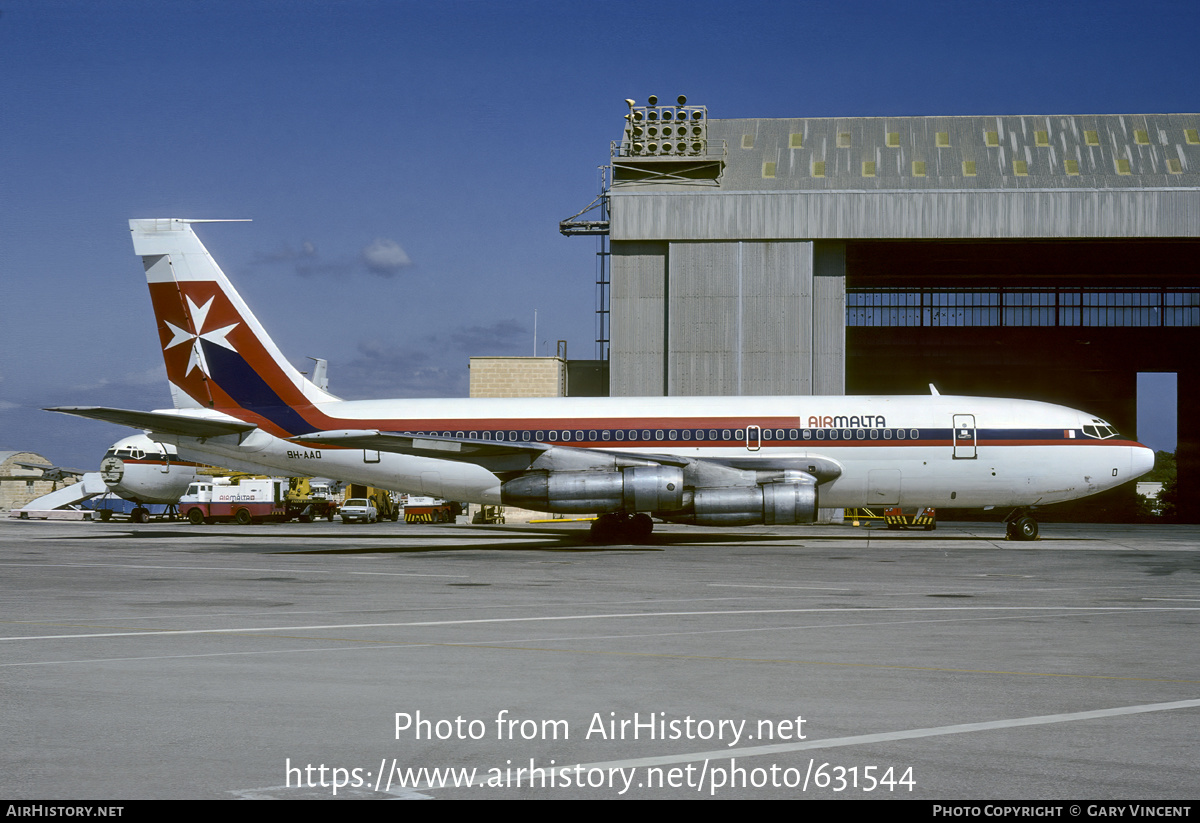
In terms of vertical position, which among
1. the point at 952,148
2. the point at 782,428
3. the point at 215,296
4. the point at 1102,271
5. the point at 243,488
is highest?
the point at 952,148

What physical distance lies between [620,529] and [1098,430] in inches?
612

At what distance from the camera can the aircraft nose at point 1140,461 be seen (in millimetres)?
32156

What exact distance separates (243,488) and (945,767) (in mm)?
54391

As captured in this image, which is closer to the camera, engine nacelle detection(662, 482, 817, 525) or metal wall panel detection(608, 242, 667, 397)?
engine nacelle detection(662, 482, 817, 525)

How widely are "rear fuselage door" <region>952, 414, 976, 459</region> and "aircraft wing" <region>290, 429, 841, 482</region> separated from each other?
375 cm

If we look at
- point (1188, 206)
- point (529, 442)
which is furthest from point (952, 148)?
point (529, 442)

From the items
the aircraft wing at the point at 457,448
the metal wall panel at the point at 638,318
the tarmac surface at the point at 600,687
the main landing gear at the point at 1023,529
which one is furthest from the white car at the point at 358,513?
the tarmac surface at the point at 600,687

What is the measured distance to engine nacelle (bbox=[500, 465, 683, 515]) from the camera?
2945cm

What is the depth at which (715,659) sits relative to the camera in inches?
412

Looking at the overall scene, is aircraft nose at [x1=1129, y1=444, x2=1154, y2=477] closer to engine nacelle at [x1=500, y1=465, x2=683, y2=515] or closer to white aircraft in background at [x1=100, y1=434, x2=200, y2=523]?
engine nacelle at [x1=500, y1=465, x2=683, y2=515]

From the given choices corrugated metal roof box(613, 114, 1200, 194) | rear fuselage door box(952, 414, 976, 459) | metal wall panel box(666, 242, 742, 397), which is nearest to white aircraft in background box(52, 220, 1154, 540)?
rear fuselage door box(952, 414, 976, 459)

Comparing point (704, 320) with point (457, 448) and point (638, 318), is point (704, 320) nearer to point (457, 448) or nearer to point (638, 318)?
point (638, 318)
